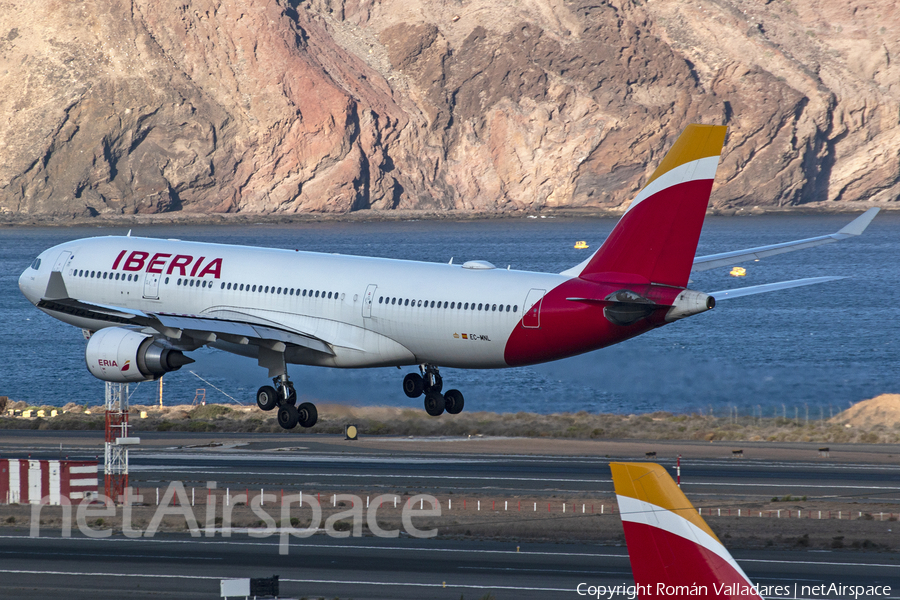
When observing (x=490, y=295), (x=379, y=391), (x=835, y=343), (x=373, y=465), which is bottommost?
(x=373, y=465)

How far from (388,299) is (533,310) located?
675cm

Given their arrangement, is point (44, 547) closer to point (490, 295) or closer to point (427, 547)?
point (427, 547)

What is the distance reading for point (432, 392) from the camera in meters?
48.4

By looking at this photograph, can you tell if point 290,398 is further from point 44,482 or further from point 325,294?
point 44,482

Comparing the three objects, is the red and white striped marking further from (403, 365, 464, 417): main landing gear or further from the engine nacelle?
(403, 365, 464, 417): main landing gear

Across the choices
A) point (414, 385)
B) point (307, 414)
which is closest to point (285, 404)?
point (307, 414)

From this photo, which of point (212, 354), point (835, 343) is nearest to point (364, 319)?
point (212, 354)

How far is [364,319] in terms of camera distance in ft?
155

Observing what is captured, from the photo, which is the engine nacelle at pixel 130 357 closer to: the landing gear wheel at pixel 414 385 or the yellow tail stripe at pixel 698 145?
the landing gear wheel at pixel 414 385

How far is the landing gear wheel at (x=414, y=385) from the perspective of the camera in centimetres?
4859

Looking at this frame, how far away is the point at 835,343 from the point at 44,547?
116 m

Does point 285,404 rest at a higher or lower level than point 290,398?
lower

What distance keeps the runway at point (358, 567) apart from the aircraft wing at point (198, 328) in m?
8.11

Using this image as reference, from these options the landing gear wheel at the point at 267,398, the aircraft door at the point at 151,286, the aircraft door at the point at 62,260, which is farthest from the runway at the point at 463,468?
the aircraft door at the point at 62,260
